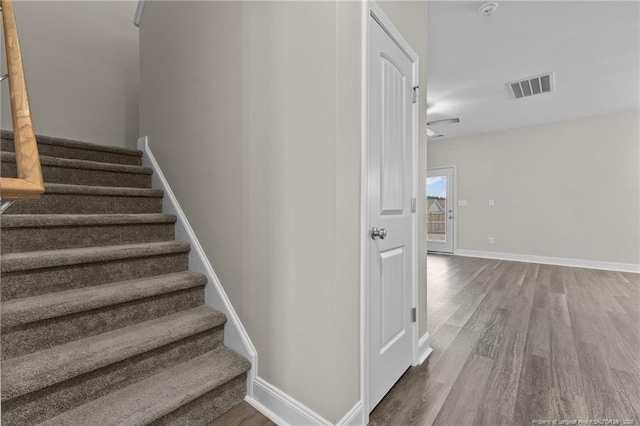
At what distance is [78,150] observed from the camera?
2307 mm

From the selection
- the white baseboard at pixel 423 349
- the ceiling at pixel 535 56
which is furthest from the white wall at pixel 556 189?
the white baseboard at pixel 423 349

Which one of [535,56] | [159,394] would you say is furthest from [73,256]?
[535,56]

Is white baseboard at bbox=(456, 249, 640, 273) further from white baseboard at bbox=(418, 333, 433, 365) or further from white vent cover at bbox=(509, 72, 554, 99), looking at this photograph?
white baseboard at bbox=(418, 333, 433, 365)

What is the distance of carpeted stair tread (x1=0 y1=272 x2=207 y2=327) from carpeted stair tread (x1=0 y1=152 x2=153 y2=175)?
1.03 metres

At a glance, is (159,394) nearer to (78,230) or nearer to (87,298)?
(87,298)

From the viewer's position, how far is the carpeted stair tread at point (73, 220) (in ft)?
4.62

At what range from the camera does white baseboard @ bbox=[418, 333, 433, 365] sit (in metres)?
1.87

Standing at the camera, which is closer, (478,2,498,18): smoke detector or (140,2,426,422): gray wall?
(140,2,426,422): gray wall

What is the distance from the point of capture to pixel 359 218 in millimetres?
1277

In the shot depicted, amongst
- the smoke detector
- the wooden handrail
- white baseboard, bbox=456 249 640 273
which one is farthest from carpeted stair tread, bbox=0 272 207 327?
white baseboard, bbox=456 249 640 273

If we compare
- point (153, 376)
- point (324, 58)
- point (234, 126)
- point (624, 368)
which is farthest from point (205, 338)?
point (624, 368)

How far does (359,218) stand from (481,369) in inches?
52.8

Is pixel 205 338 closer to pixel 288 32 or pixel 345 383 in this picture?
pixel 345 383

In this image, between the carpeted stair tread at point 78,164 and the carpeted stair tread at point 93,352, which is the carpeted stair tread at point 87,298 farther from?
the carpeted stair tread at point 78,164
